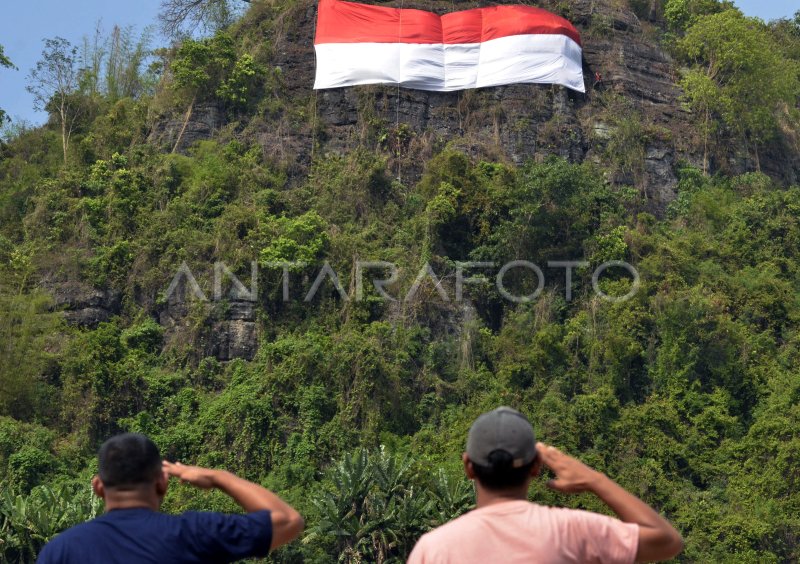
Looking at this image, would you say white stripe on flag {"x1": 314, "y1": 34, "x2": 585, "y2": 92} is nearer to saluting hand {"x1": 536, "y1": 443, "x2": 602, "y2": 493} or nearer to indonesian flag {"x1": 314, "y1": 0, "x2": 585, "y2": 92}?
indonesian flag {"x1": 314, "y1": 0, "x2": 585, "y2": 92}

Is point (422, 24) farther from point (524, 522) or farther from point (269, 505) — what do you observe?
point (524, 522)

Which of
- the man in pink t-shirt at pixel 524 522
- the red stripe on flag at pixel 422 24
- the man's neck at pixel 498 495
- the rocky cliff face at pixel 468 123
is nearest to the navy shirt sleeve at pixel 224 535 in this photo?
the man in pink t-shirt at pixel 524 522

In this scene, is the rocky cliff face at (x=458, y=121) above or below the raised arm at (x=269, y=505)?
above

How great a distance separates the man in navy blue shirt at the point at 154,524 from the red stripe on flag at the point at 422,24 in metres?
29.0

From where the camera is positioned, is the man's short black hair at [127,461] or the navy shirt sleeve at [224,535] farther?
the man's short black hair at [127,461]

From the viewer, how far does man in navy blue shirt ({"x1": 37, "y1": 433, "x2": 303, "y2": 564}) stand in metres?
4.73

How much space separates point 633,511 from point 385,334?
24.0 metres

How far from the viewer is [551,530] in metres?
4.62

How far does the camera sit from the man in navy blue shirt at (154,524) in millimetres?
4727

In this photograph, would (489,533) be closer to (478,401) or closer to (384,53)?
(478,401)

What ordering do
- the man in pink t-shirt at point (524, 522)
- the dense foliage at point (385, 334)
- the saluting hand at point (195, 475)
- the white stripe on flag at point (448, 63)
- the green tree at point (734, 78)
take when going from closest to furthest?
the man in pink t-shirt at point (524, 522) < the saluting hand at point (195, 475) < the dense foliage at point (385, 334) < the white stripe on flag at point (448, 63) < the green tree at point (734, 78)

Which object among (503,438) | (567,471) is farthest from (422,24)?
(503,438)

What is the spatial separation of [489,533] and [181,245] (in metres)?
26.7

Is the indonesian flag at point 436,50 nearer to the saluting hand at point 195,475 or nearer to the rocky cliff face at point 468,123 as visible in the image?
the rocky cliff face at point 468,123
